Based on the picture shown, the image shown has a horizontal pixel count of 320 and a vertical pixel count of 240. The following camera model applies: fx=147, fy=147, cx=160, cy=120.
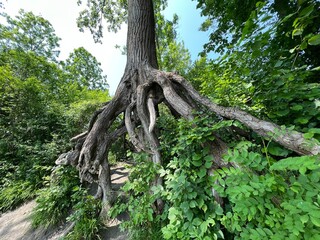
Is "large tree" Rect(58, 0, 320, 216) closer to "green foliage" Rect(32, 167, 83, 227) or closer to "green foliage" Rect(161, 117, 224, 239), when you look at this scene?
"green foliage" Rect(161, 117, 224, 239)

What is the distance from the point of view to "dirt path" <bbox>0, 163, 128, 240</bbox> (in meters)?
2.03

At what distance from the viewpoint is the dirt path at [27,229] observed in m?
2.03

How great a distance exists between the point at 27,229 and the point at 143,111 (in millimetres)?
2886

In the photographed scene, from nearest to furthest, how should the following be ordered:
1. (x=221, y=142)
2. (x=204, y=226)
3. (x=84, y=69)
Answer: (x=204, y=226), (x=221, y=142), (x=84, y=69)

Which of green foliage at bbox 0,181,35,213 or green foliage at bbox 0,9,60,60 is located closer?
green foliage at bbox 0,181,35,213

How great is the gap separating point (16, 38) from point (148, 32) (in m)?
12.2

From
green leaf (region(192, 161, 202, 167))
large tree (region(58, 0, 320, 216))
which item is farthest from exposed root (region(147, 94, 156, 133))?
green leaf (region(192, 161, 202, 167))

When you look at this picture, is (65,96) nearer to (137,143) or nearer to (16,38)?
(137,143)

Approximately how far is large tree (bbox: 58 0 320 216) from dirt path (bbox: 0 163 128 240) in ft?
1.42

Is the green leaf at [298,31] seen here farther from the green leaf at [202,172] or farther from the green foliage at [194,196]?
the green leaf at [202,172]

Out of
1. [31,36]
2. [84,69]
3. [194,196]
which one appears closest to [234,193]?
[194,196]

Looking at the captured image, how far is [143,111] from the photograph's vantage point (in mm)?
2023

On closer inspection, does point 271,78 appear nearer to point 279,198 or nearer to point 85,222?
point 279,198

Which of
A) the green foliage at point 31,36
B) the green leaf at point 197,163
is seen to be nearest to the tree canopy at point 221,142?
the green leaf at point 197,163
